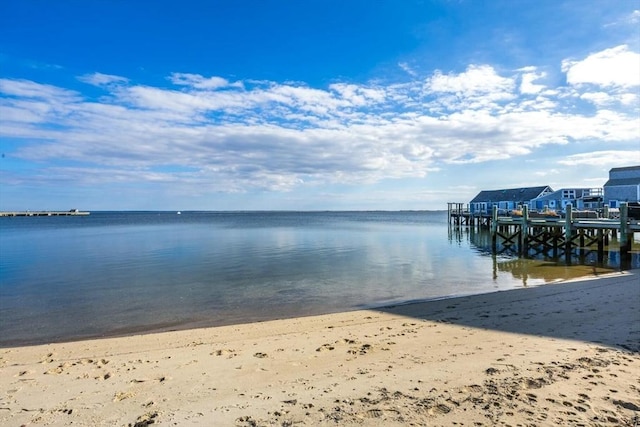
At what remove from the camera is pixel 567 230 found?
25.0 meters

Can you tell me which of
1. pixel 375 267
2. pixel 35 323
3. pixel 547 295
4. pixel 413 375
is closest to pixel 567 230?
pixel 375 267

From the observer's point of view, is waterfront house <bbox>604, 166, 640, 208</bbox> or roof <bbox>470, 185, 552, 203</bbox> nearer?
waterfront house <bbox>604, 166, 640, 208</bbox>

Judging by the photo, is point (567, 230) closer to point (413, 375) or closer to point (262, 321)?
point (262, 321)

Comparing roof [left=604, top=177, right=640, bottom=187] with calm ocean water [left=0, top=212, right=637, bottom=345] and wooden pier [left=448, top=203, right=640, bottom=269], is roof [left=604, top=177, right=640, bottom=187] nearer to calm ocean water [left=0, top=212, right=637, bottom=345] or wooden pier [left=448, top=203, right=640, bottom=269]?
wooden pier [left=448, top=203, right=640, bottom=269]

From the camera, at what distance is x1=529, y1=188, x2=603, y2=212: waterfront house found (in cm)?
5141

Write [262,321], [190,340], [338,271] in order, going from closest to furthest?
[190,340] < [262,321] < [338,271]

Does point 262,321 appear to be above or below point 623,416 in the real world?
below

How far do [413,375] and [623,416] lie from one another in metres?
2.36

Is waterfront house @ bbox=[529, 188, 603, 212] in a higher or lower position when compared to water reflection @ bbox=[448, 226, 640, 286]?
higher

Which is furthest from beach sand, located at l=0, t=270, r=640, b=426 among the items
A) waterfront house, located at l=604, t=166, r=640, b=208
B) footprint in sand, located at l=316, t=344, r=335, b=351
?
waterfront house, located at l=604, t=166, r=640, b=208

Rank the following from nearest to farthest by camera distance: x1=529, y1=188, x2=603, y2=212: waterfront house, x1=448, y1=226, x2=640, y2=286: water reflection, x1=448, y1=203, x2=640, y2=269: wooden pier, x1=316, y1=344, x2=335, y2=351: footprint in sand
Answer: x1=316, y1=344, x2=335, y2=351: footprint in sand
x1=448, y1=226, x2=640, y2=286: water reflection
x1=448, y1=203, x2=640, y2=269: wooden pier
x1=529, y1=188, x2=603, y2=212: waterfront house

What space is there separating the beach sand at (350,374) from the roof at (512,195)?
51.8 meters

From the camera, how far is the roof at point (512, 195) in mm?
55688

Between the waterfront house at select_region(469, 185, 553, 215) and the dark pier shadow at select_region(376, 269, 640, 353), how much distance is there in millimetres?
41665
